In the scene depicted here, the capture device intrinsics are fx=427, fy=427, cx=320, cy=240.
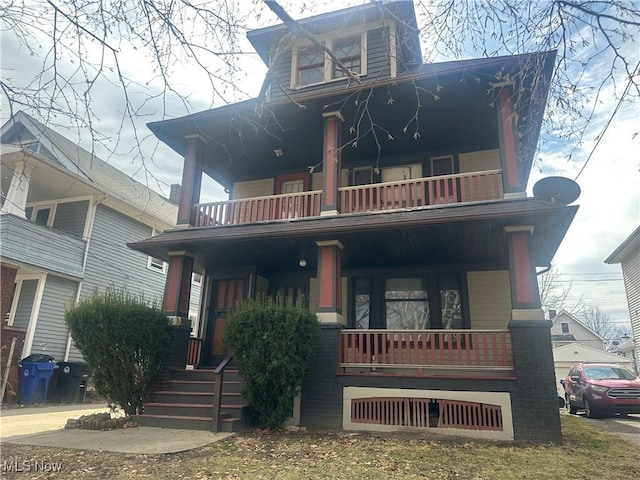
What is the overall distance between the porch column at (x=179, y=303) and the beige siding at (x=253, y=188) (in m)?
2.76

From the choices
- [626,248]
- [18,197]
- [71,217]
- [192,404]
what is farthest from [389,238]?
[626,248]

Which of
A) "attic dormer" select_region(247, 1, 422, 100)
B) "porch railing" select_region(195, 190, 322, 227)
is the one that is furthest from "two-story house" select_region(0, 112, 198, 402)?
"attic dormer" select_region(247, 1, 422, 100)

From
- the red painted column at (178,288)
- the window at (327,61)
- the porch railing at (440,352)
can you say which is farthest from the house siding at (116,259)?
the porch railing at (440,352)

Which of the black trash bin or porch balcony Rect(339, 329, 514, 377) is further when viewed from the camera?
the black trash bin

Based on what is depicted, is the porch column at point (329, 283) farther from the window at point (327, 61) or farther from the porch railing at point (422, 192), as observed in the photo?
the window at point (327, 61)

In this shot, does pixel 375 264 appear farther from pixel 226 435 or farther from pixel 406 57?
pixel 406 57

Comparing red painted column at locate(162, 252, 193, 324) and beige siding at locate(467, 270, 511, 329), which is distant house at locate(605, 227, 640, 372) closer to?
beige siding at locate(467, 270, 511, 329)

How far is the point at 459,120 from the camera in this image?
9086mm

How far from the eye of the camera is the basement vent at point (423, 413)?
22.5 ft

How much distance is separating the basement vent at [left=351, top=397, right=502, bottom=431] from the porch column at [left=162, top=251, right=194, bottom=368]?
368 cm

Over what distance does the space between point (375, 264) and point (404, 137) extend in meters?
2.99

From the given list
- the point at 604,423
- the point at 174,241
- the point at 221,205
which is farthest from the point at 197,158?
the point at 604,423

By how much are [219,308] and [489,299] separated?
21.1 ft

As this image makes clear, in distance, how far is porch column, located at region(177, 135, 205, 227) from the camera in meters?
9.52
